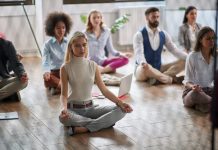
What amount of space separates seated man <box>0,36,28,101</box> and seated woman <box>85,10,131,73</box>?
4.23 ft

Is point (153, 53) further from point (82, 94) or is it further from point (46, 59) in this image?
point (82, 94)

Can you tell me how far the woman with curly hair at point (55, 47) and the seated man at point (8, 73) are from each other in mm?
374

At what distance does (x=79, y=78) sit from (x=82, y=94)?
113mm

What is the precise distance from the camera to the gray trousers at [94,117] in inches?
129

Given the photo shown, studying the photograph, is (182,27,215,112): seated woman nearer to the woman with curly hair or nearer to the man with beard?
the man with beard

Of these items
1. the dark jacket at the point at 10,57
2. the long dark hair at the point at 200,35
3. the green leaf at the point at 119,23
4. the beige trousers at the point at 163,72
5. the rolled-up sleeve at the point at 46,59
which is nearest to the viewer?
the long dark hair at the point at 200,35

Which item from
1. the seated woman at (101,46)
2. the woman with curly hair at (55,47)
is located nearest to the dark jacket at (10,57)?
the woman with curly hair at (55,47)

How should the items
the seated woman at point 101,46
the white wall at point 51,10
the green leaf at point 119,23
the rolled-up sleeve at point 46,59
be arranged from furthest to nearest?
the green leaf at point 119,23
the white wall at point 51,10
the seated woman at point 101,46
the rolled-up sleeve at point 46,59

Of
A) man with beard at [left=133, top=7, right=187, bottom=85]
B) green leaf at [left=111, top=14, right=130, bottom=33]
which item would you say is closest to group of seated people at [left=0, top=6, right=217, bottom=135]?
man with beard at [left=133, top=7, right=187, bottom=85]

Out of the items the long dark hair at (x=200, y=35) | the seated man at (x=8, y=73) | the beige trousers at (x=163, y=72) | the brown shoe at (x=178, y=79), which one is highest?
the long dark hair at (x=200, y=35)

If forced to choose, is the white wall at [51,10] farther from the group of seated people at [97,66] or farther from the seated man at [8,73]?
the seated man at [8,73]

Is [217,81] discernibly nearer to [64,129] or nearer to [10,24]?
[64,129]

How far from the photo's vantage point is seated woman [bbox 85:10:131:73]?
532 centimetres

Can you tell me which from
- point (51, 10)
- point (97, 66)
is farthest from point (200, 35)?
point (51, 10)
